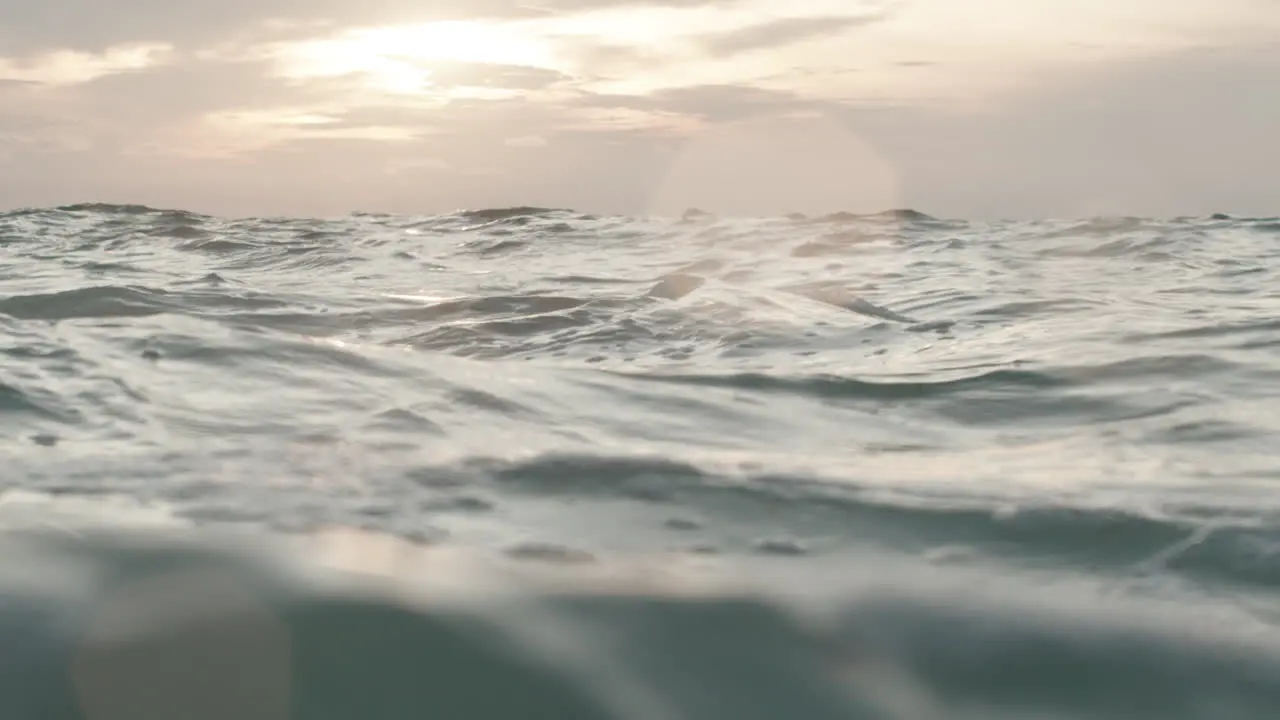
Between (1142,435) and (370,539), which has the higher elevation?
(370,539)

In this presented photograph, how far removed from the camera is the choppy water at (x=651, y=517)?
1.33 meters

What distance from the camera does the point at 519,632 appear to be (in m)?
1.43

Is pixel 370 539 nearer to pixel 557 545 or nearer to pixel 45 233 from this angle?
pixel 557 545

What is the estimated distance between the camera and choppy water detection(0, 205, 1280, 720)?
4.35 ft

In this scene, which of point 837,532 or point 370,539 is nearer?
point 370,539

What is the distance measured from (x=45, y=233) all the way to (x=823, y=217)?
9.93 m

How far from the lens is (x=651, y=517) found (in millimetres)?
2096

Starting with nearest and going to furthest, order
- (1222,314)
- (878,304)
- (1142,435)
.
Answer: (1142,435) < (1222,314) < (878,304)

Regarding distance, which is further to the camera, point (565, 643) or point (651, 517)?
point (651, 517)

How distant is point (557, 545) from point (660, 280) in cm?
599

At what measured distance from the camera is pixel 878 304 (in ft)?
22.0

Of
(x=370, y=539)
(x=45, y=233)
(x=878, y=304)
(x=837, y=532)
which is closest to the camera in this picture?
(x=370, y=539)

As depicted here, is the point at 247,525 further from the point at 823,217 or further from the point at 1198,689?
the point at 823,217

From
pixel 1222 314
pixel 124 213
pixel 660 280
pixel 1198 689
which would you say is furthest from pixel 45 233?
pixel 1198 689
